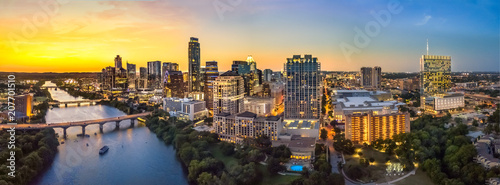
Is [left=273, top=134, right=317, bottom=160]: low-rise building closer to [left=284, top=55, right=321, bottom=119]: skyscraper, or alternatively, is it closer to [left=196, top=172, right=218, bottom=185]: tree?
[left=196, top=172, right=218, bottom=185]: tree

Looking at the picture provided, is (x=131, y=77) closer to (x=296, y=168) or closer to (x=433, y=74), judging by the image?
(x=433, y=74)

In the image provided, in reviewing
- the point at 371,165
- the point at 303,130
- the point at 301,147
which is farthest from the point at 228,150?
the point at 371,165

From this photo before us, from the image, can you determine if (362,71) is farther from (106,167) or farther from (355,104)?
(106,167)

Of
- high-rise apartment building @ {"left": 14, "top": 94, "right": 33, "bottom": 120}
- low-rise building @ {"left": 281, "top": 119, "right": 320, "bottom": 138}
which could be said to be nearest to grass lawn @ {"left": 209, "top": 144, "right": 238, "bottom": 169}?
low-rise building @ {"left": 281, "top": 119, "right": 320, "bottom": 138}

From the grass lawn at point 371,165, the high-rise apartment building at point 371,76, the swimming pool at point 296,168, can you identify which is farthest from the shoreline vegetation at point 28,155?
the high-rise apartment building at point 371,76

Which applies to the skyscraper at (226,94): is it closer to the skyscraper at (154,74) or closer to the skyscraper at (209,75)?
the skyscraper at (209,75)

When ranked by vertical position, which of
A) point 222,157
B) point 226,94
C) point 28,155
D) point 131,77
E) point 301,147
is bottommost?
point 222,157
